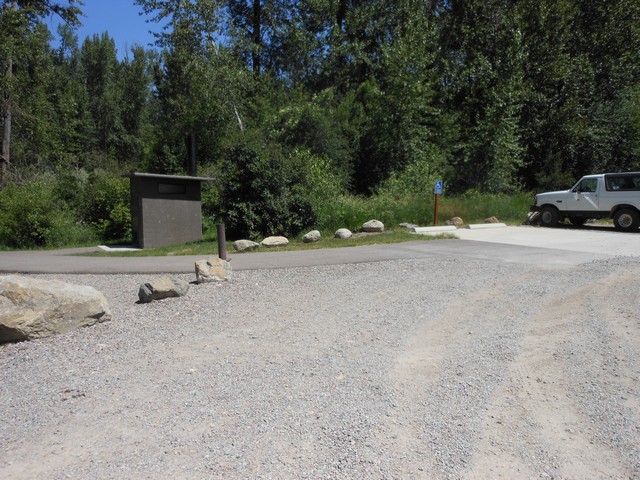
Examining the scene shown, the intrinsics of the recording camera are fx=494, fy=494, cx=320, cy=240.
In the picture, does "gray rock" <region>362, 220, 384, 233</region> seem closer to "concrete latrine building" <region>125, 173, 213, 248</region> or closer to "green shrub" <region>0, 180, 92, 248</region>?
"concrete latrine building" <region>125, 173, 213, 248</region>

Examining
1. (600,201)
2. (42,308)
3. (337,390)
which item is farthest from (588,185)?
(42,308)

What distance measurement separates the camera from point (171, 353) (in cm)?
552

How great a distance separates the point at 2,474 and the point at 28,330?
3.30 meters

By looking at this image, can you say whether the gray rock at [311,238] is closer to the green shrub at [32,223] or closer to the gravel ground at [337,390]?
the gravel ground at [337,390]

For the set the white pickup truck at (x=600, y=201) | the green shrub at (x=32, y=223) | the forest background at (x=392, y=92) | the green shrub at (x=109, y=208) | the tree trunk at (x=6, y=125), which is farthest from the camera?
the forest background at (x=392, y=92)

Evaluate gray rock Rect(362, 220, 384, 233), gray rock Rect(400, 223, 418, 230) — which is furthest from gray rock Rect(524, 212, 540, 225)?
gray rock Rect(362, 220, 384, 233)

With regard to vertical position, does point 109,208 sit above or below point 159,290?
above

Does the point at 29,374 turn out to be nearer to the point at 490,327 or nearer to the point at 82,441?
the point at 82,441

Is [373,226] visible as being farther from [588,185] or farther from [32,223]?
[32,223]

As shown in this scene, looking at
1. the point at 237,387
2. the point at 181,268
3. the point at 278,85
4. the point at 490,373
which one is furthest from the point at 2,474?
the point at 278,85

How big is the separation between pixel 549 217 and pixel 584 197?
157 cm

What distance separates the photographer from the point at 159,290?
8.07 meters

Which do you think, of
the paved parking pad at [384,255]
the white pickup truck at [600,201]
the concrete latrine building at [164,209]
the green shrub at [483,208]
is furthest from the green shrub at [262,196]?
the white pickup truck at [600,201]

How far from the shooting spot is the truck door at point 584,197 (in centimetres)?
1833
